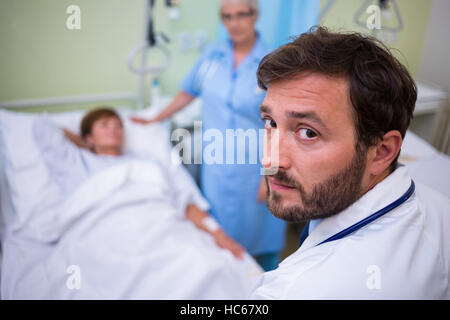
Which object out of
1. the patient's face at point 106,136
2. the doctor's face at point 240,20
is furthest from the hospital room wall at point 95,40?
the doctor's face at point 240,20

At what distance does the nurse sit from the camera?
1.45 m

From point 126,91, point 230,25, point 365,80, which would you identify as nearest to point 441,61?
point 365,80

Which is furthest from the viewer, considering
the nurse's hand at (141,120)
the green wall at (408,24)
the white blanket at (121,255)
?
the nurse's hand at (141,120)

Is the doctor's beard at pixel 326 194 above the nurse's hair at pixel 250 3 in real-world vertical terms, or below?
below

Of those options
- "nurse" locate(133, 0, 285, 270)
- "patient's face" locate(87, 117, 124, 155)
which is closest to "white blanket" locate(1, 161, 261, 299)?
"nurse" locate(133, 0, 285, 270)

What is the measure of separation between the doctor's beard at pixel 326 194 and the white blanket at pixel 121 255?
0.78 metres

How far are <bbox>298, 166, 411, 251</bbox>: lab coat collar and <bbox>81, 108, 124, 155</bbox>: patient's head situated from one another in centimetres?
154

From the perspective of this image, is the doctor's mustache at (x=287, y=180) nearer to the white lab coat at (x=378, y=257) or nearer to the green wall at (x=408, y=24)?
the white lab coat at (x=378, y=257)

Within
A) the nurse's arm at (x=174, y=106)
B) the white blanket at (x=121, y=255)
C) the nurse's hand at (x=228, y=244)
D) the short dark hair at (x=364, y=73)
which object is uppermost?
the short dark hair at (x=364, y=73)

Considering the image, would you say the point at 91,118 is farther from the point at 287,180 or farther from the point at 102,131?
the point at 287,180

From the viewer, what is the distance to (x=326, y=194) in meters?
0.59

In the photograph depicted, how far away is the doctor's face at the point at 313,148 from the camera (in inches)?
22.1

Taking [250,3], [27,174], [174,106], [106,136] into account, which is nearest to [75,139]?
[106,136]

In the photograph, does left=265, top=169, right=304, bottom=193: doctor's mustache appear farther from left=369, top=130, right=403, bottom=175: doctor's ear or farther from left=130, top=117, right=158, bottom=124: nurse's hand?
left=130, top=117, right=158, bottom=124: nurse's hand
